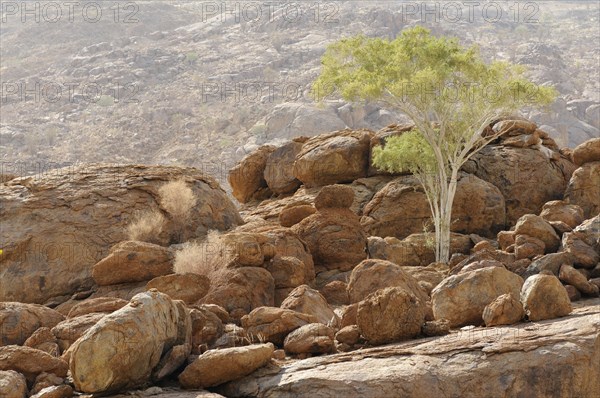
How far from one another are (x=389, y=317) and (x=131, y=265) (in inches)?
242

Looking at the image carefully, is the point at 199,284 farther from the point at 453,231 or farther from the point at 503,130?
the point at 503,130

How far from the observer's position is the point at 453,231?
886 inches

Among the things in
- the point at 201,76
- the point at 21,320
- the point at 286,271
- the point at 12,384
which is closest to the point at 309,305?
the point at 286,271

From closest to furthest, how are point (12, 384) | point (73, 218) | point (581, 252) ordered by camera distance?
1. point (12, 384)
2. point (581, 252)
3. point (73, 218)

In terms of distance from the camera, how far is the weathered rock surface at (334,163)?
958 inches

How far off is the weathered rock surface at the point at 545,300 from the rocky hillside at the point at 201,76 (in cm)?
3933

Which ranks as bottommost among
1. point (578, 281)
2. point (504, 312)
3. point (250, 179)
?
point (250, 179)

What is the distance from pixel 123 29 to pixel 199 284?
84805 millimetres

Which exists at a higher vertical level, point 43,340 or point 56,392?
point 56,392

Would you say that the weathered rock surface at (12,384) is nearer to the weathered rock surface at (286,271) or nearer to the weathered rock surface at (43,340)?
the weathered rock surface at (43,340)

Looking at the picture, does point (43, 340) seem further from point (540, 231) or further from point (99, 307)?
point (540, 231)

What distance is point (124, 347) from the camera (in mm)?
7477

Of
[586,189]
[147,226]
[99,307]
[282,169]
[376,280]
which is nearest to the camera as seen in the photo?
[99,307]

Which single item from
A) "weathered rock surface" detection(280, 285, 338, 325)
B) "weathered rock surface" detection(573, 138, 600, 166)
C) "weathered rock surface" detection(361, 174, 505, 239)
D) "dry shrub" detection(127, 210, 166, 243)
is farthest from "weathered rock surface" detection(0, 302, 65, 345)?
"weathered rock surface" detection(573, 138, 600, 166)
